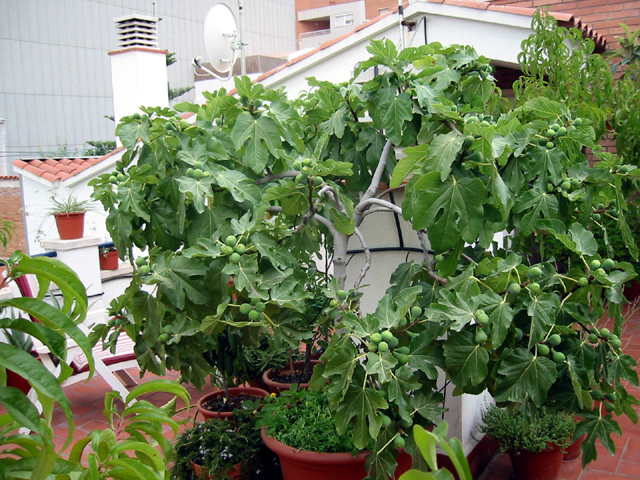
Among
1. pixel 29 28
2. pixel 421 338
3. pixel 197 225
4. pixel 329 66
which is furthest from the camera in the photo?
pixel 29 28

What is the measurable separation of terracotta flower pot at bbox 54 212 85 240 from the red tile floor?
4.25 feet

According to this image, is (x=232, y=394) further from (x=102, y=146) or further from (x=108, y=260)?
(x=102, y=146)

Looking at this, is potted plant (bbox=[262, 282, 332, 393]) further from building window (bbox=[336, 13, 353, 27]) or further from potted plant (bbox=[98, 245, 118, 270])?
building window (bbox=[336, 13, 353, 27])

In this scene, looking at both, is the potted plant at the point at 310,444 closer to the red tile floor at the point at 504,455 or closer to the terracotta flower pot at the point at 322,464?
the terracotta flower pot at the point at 322,464

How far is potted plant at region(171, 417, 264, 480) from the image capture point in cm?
292

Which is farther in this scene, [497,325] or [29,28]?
[29,28]

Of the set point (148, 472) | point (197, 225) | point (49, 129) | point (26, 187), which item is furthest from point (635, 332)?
point (49, 129)

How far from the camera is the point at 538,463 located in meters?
3.24

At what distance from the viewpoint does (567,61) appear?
4.71 metres

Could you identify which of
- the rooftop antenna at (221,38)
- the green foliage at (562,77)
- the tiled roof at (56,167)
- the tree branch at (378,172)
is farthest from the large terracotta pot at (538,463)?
the rooftop antenna at (221,38)

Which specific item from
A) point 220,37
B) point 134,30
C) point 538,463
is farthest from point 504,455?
point 220,37

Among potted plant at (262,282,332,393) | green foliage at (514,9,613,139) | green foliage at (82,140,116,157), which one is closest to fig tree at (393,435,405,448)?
potted plant at (262,282,332,393)

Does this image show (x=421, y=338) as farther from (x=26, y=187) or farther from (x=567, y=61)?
(x=26, y=187)

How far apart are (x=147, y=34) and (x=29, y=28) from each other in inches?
431
